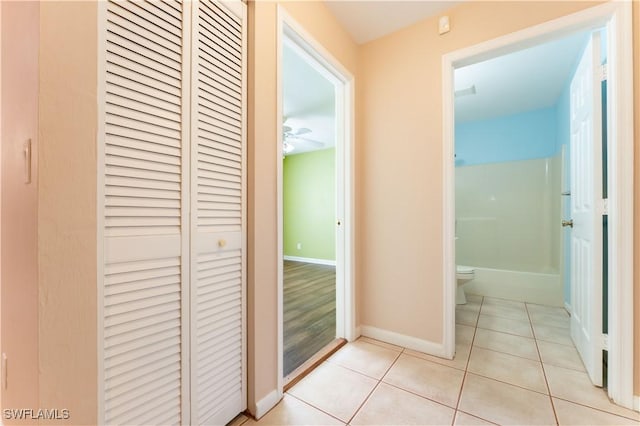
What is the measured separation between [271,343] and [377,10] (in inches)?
91.0

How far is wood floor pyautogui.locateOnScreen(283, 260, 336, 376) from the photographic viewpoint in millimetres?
1901

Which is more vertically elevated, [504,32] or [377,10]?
[377,10]

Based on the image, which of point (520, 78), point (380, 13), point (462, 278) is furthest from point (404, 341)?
point (520, 78)

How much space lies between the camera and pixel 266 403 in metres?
1.28

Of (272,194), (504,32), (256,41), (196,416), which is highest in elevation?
(504,32)

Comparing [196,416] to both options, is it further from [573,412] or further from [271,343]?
[573,412]

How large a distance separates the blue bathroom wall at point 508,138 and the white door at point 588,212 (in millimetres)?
1802

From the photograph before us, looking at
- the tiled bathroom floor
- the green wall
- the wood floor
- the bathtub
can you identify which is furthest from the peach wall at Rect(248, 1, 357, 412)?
the green wall

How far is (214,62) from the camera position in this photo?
1.13 meters

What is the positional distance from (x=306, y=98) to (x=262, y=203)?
2.26 metres

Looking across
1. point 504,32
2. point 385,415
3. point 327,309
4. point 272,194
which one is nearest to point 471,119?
point 504,32

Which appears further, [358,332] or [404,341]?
[358,332]

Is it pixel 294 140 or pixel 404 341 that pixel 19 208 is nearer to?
pixel 404 341

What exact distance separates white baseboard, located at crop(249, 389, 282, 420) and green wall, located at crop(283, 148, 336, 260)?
4.00 meters
